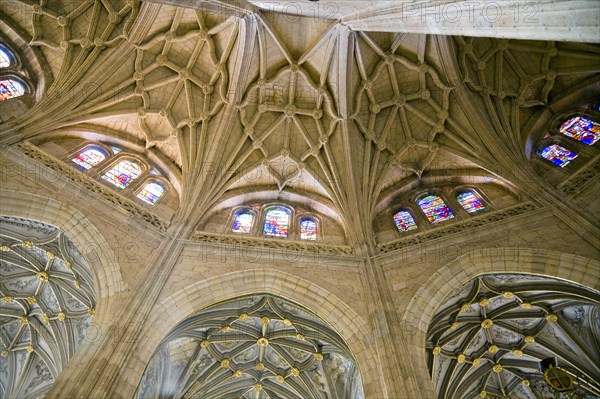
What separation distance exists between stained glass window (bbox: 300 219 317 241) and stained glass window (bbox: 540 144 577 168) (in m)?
7.25

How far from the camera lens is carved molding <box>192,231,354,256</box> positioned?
42.6 ft

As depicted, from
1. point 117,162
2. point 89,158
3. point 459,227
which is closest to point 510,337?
point 459,227

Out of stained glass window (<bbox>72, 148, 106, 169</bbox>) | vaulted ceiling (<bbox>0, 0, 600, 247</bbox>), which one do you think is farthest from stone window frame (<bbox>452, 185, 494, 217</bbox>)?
stained glass window (<bbox>72, 148, 106, 169</bbox>)

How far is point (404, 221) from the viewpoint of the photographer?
14938mm

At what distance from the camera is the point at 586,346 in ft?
43.0

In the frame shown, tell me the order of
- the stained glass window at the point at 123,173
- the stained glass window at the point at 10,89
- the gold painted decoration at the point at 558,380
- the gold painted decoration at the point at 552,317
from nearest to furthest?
the gold painted decoration at the point at 558,380 → the gold painted decoration at the point at 552,317 → the stained glass window at the point at 10,89 → the stained glass window at the point at 123,173

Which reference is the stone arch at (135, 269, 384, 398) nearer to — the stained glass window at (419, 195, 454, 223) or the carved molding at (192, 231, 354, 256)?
the carved molding at (192, 231, 354, 256)

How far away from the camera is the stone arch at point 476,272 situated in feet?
34.5

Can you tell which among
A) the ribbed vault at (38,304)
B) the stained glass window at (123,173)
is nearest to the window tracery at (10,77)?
the stained glass window at (123,173)

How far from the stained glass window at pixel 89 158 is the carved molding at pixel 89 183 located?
52.2 inches

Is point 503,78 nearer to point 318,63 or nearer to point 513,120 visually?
point 513,120

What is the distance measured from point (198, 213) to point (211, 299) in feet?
10.00

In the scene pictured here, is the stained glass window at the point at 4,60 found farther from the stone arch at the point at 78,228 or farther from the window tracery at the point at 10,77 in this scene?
the stone arch at the point at 78,228

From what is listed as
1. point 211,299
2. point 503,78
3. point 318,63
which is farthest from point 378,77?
point 211,299
